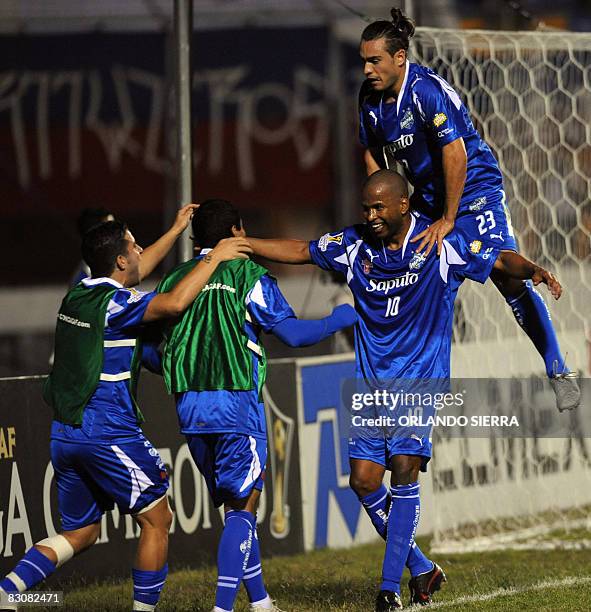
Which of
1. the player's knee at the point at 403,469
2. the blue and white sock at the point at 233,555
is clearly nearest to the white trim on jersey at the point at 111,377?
the blue and white sock at the point at 233,555

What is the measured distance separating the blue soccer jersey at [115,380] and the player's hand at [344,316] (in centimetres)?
82

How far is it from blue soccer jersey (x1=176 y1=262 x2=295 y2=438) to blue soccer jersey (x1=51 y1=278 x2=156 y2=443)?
0.27 meters

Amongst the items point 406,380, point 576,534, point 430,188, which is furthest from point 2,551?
point 576,534

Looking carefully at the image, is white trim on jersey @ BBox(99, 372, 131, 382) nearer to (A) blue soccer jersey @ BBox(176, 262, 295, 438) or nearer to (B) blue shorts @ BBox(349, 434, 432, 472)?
(A) blue soccer jersey @ BBox(176, 262, 295, 438)

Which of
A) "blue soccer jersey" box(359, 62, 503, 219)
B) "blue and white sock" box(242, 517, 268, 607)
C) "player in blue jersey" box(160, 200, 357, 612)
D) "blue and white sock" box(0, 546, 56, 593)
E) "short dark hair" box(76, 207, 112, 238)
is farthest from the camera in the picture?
"short dark hair" box(76, 207, 112, 238)

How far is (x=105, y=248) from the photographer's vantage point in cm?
602

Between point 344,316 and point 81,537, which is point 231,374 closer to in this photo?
point 344,316

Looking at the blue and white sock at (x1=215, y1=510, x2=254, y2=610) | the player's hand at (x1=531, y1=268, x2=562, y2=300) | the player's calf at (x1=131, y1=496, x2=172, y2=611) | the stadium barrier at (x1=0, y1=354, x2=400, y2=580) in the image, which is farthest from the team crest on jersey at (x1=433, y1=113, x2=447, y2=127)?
the stadium barrier at (x1=0, y1=354, x2=400, y2=580)

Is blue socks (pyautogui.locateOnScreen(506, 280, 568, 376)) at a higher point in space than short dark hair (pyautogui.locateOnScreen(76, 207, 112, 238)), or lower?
lower

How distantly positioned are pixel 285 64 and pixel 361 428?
1289 centimetres

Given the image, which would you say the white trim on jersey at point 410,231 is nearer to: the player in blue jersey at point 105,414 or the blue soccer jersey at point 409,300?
the blue soccer jersey at point 409,300

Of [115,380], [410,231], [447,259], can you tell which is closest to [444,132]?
[410,231]

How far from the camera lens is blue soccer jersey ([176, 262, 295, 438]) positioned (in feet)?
19.8

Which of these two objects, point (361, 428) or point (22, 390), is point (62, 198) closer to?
point (22, 390)
